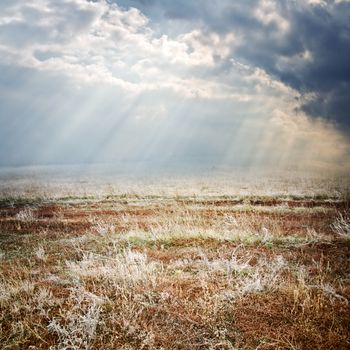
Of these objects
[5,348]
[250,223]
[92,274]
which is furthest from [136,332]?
[250,223]

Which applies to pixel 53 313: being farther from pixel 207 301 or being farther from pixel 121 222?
pixel 121 222

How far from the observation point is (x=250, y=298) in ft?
21.5

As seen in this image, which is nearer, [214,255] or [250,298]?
[250,298]

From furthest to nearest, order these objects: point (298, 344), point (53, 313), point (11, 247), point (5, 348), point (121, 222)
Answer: point (121, 222)
point (11, 247)
point (53, 313)
point (5, 348)
point (298, 344)

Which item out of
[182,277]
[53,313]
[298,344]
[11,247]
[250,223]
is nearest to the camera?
[298,344]

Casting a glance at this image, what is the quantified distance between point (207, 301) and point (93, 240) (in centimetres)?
799

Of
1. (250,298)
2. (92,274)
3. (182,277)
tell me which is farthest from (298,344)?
(92,274)

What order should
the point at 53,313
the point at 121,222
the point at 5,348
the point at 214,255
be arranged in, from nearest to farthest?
the point at 5,348
the point at 53,313
the point at 214,255
the point at 121,222

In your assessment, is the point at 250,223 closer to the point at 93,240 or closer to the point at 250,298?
the point at 93,240

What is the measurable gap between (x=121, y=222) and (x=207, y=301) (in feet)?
38.5

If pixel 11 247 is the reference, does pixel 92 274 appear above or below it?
above

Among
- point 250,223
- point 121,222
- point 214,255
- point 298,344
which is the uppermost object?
point 298,344

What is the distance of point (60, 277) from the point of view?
8414 mm

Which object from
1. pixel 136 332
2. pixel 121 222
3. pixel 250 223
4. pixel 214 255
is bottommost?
pixel 121 222
